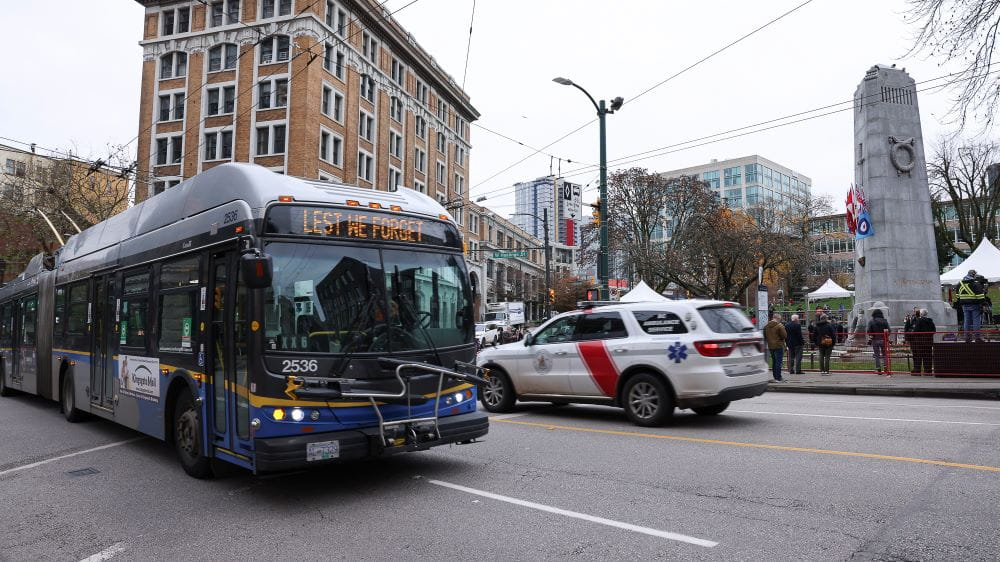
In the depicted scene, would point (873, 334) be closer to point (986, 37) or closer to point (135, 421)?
point (986, 37)

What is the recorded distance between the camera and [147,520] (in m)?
5.56

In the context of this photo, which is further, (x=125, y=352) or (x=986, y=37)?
(x=986, y=37)

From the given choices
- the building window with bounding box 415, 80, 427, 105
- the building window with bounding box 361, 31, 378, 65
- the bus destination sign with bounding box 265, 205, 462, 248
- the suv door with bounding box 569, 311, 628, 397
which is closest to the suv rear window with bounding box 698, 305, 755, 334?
the suv door with bounding box 569, 311, 628, 397

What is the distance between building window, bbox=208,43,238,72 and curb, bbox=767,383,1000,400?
39295mm

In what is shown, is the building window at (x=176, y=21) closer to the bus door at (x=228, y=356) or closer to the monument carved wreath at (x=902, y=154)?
the monument carved wreath at (x=902, y=154)

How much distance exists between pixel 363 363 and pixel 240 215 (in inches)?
71.6

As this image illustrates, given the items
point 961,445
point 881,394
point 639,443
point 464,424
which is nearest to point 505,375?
point 639,443

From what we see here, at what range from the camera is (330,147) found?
43062 mm

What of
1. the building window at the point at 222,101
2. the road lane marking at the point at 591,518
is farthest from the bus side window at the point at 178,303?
the building window at the point at 222,101

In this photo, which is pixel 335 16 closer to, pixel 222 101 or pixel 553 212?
pixel 222 101

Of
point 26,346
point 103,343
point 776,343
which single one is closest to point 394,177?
point 26,346

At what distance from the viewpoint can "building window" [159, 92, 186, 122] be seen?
1727 inches

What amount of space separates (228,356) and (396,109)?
48.0m

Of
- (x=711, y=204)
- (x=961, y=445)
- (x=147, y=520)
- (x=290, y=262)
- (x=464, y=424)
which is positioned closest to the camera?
(x=147, y=520)
